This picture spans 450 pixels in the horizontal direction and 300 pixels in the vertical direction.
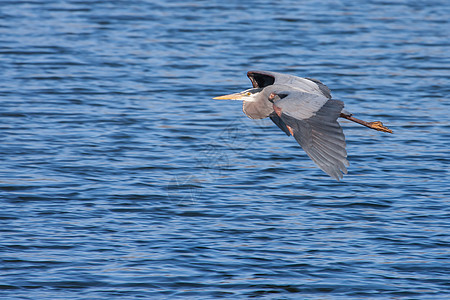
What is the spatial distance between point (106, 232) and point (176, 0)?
14525 millimetres

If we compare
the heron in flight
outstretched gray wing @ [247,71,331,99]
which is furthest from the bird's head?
outstretched gray wing @ [247,71,331,99]

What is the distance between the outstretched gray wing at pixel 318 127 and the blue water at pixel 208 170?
4.65ft

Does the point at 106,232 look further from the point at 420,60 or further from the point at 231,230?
the point at 420,60

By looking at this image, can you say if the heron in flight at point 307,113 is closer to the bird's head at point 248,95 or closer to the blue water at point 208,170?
the bird's head at point 248,95

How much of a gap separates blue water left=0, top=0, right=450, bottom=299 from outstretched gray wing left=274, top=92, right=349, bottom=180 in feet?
4.65

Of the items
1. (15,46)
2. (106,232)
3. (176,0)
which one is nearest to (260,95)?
(106,232)

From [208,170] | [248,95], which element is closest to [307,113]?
[248,95]

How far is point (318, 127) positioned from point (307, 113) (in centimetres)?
21

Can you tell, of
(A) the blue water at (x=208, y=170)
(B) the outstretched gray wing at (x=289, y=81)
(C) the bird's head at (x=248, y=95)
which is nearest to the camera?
(A) the blue water at (x=208, y=170)

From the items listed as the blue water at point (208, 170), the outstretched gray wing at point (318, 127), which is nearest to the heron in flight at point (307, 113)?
the outstretched gray wing at point (318, 127)

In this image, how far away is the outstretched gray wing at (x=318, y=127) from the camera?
6547 mm

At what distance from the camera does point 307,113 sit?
7.05m

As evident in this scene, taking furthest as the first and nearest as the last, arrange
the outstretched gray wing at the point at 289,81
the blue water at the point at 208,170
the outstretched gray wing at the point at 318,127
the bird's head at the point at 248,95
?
the bird's head at the point at 248,95 < the outstretched gray wing at the point at 289,81 < the blue water at the point at 208,170 < the outstretched gray wing at the point at 318,127

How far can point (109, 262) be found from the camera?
791 cm
